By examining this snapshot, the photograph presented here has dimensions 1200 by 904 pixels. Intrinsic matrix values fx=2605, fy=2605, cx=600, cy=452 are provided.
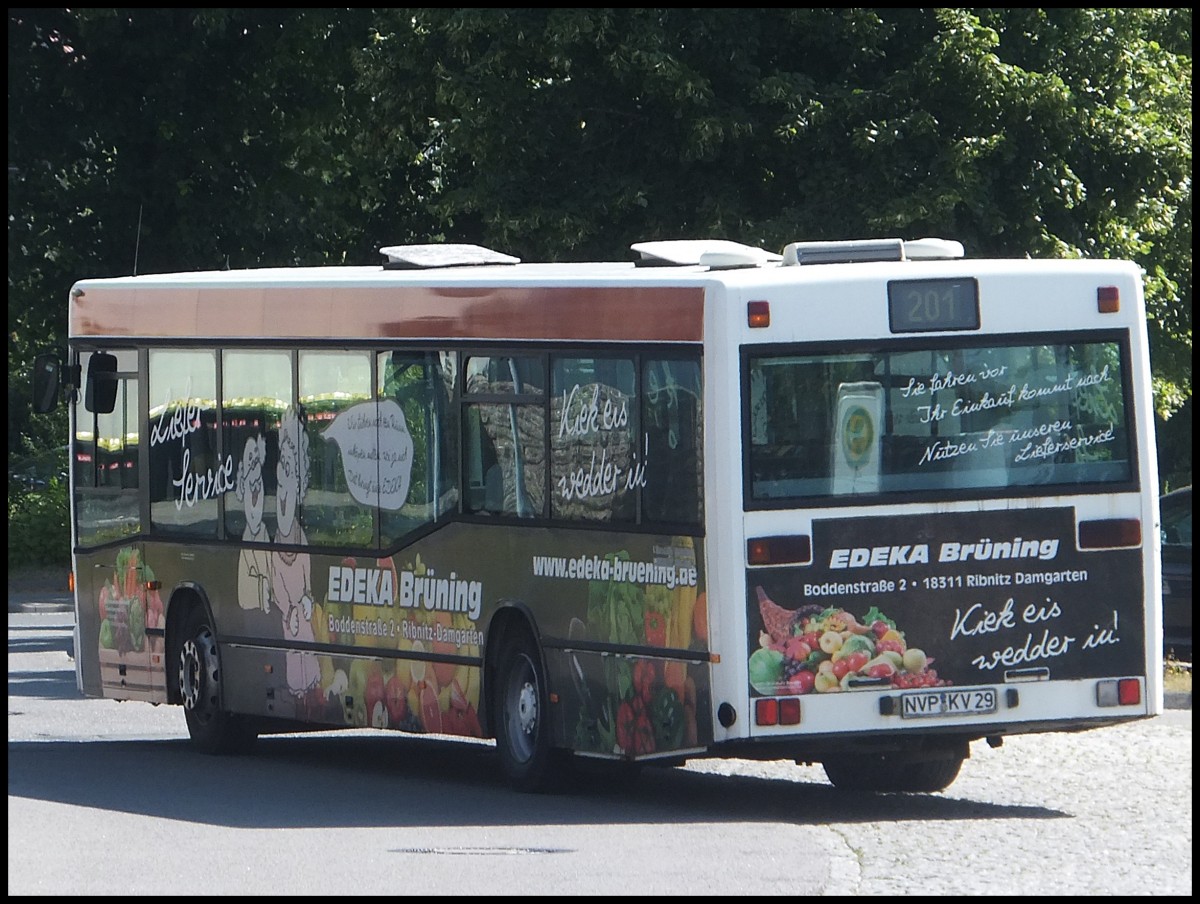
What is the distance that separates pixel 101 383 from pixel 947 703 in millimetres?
6626

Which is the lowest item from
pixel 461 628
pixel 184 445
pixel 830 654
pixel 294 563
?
pixel 830 654

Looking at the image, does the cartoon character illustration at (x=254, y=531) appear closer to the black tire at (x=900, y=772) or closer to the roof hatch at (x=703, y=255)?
the roof hatch at (x=703, y=255)

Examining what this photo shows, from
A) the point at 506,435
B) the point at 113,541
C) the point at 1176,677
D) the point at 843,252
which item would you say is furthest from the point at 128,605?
the point at 1176,677

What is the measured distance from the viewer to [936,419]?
11.8 meters

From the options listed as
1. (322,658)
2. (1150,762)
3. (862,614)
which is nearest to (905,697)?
(862,614)

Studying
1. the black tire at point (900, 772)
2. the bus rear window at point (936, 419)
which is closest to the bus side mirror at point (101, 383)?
the black tire at point (900, 772)

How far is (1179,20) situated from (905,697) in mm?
24896

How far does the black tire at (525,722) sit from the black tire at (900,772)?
1390mm

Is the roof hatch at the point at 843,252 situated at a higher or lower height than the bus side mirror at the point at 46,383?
higher

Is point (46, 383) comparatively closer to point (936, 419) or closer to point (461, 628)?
point (461, 628)

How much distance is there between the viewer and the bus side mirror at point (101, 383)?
1614 cm

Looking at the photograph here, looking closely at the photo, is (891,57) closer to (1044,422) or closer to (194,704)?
(194,704)

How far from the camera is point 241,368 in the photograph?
15008 millimetres

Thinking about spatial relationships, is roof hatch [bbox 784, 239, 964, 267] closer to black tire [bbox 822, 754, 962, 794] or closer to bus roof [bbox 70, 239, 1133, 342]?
bus roof [bbox 70, 239, 1133, 342]
